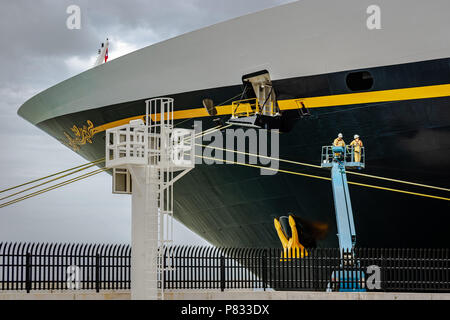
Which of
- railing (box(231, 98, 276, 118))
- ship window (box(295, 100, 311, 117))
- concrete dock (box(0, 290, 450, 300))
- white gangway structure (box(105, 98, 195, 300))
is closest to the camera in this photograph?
white gangway structure (box(105, 98, 195, 300))

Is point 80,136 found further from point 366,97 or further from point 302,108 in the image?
point 366,97

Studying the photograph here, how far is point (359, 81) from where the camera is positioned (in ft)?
49.9

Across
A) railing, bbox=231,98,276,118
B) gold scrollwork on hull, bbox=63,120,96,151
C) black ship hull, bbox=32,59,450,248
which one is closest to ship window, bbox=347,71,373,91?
black ship hull, bbox=32,59,450,248

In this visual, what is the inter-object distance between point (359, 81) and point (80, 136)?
1067 cm

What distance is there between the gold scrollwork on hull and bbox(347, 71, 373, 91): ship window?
9.14 meters

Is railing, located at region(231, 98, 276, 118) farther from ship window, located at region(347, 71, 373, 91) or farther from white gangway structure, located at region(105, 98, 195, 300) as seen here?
white gangway structure, located at region(105, 98, 195, 300)

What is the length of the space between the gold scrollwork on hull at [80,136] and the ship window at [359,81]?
9.14 meters

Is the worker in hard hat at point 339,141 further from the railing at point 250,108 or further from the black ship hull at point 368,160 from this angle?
the railing at point 250,108

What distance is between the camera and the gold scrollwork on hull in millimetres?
21584

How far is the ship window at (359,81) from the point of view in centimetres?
1506

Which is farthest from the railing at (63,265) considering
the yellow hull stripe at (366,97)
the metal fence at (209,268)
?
the yellow hull stripe at (366,97)

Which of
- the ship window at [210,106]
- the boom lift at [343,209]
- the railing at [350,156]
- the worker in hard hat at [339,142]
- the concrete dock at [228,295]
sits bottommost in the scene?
the concrete dock at [228,295]
